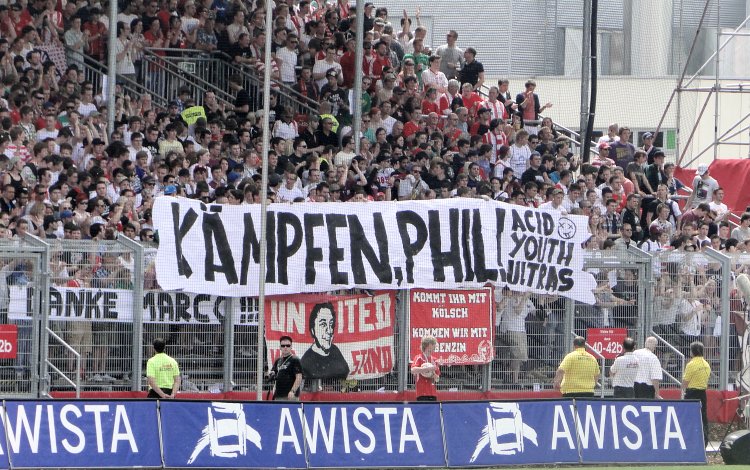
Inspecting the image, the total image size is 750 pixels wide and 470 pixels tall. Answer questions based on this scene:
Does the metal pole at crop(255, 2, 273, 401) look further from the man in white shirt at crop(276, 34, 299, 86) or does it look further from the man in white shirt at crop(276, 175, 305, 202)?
the man in white shirt at crop(276, 34, 299, 86)

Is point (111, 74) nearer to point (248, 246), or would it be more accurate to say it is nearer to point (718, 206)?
point (248, 246)

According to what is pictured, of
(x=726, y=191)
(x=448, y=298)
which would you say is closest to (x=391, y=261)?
(x=448, y=298)

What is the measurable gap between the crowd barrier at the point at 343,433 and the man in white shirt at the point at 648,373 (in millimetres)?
1462

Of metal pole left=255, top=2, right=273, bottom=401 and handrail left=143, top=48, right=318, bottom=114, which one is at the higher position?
handrail left=143, top=48, right=318, bottom=114

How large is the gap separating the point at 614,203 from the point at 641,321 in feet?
12.8

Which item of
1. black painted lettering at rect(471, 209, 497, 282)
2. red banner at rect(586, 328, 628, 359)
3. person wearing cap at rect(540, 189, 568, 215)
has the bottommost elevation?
red banner at rect(586, 328, 628, 359)

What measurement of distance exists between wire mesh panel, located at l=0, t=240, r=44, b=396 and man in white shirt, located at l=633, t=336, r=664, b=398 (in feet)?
25.5

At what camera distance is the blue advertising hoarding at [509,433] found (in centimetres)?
1684

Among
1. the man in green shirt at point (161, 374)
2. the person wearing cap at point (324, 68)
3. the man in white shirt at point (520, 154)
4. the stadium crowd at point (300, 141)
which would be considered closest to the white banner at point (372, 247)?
the stadium crowd at point (300, 141)

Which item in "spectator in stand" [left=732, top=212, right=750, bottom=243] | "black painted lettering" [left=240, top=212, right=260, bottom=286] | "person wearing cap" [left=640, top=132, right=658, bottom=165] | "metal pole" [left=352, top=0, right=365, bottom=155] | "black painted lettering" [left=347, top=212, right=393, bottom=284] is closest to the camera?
"black painted lettering" [left=240, top=212, right=260, bottom=286]

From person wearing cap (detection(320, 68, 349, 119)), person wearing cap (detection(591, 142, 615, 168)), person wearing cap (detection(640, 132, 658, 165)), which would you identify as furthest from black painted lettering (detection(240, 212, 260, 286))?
person wearing cap (detection(640, 132, 658, 165))

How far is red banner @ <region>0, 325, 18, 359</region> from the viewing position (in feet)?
57.1

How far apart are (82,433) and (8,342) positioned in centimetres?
229

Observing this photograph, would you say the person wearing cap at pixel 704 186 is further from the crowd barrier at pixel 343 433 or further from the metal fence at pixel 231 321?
the crowd barrier at pixel 343 433
